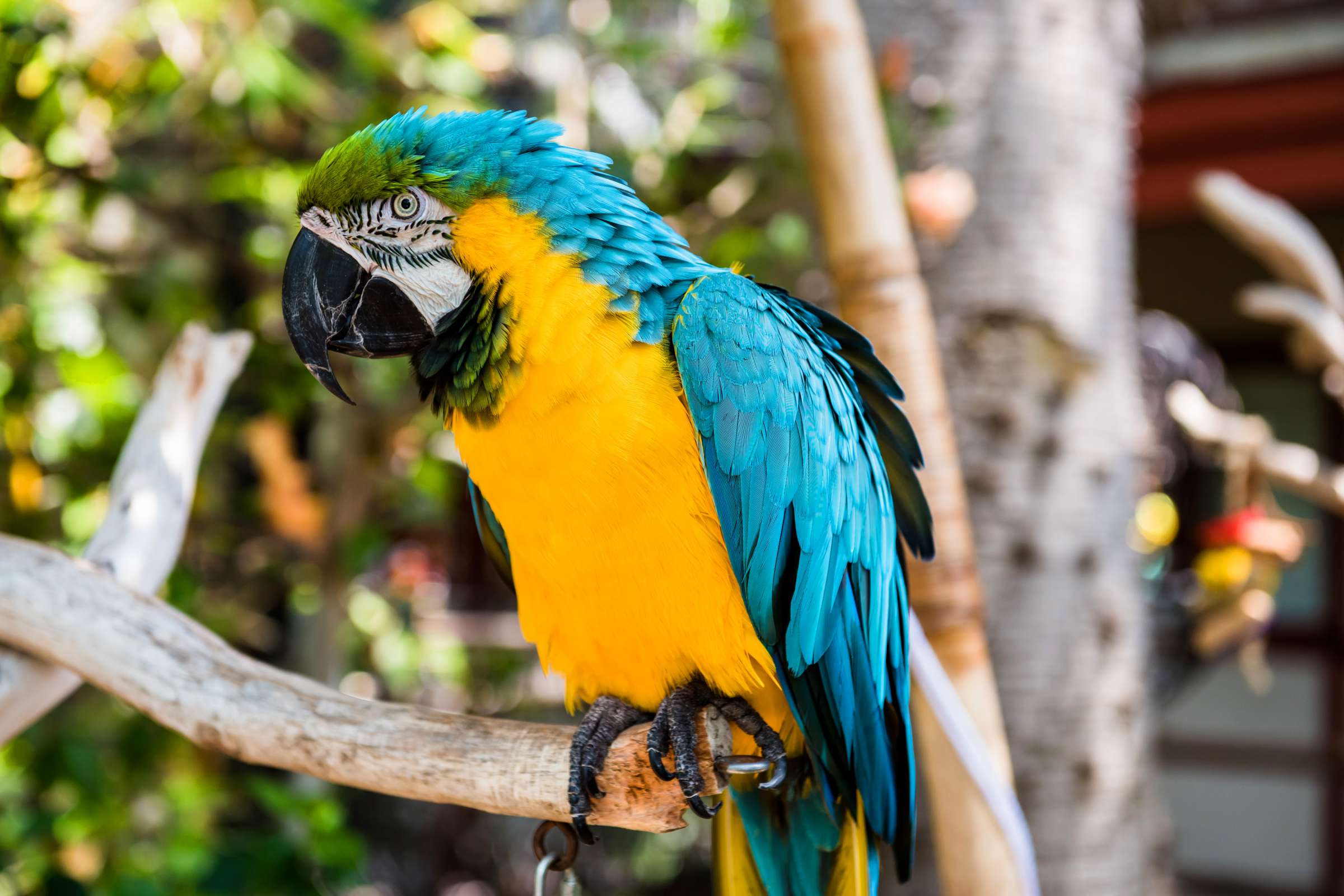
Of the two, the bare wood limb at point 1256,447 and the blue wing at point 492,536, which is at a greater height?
the bare wood limb at point 1256,447

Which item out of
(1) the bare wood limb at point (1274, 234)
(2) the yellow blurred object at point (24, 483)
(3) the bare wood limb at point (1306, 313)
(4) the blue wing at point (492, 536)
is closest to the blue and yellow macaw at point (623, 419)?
(4) the blue wing at point (492, 536)

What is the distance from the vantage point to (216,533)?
7.95 ft

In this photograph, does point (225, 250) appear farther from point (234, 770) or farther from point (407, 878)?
point (407, 878)

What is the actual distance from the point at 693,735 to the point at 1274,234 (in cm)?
189

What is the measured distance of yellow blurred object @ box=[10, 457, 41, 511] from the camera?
6.46 ft

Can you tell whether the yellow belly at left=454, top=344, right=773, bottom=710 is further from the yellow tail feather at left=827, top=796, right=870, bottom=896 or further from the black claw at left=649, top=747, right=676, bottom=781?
the yellow tail feather at left=827, top=796, right=870, bottom=896

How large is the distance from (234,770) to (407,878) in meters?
1.09

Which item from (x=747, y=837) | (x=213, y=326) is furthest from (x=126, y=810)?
(x=747, y=837)

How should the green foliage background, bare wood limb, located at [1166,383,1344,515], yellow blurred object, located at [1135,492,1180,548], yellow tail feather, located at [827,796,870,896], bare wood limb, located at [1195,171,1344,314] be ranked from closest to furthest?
yellow tail feather, located at [827,796,870,896] → the green foliage background → bare wood limb, located at [1195,171,1344,314] → bare wood limb, located at [1166,383,1344,515] → yellow blurred object, located at [1135,492,1180,548]

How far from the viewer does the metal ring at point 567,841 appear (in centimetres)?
100

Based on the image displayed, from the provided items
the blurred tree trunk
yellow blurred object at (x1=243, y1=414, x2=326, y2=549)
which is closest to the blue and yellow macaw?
the blurred tree trunk

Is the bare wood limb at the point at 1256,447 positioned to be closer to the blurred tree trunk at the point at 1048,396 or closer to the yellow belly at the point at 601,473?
the blurred tree trunk at the point at 1048,396

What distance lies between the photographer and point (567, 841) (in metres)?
1.07

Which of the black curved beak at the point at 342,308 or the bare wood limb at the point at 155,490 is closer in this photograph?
the black curved beak at the point at 342,308
